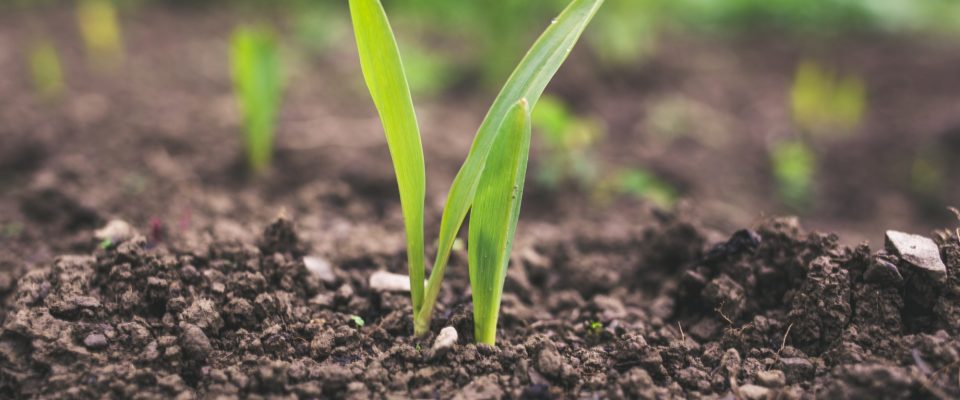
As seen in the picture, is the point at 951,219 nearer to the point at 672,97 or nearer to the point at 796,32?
the point at 672,97

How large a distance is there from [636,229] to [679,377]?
87cm

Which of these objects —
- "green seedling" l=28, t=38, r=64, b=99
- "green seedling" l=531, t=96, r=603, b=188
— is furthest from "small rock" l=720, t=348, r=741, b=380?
"green seedling" l=28, t=38, r=64, b=99

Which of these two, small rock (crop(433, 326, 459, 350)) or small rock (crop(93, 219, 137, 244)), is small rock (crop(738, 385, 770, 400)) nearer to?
small rock (crop(433, 326, 459, 350))

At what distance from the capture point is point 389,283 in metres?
1.72

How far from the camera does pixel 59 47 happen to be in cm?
393

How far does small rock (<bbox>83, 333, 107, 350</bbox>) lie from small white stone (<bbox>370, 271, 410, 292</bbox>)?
562 millimetres

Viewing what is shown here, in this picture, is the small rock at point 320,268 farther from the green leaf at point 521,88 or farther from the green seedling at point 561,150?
the green seedling at point 561,150

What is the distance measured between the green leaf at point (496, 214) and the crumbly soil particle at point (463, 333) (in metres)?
0.10

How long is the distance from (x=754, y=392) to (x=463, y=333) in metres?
0.57

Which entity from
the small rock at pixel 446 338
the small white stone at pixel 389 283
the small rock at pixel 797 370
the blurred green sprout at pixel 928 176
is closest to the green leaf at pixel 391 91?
the small rock at pixel 446 338

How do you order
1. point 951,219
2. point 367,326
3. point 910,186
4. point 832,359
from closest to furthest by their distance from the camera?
point 832,359 → point 367,326 → point 951,219 → point 910,186

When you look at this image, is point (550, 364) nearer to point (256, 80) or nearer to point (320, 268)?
point (320, 268)

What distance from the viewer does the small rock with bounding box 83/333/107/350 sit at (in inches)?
55.1

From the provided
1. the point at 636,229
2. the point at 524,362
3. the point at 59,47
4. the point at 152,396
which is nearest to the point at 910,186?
the point at 636,229
